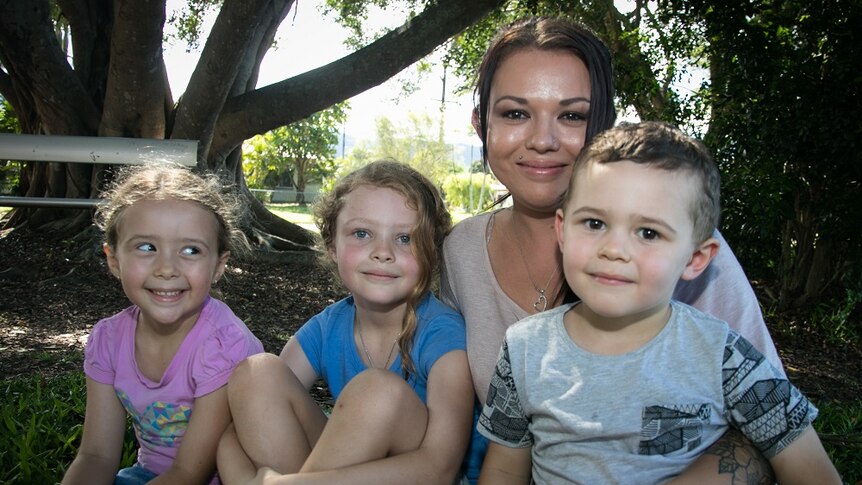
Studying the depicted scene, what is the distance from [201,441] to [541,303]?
41.7 inches

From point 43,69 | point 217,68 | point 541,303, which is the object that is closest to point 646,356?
point 541,303

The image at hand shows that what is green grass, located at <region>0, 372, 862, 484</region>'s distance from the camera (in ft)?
8.73

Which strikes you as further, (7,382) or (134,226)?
(7,382)

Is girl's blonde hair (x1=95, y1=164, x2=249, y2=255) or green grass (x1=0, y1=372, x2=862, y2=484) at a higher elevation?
girl's blonde hair (x1=95, y1=164, x2=249, y2=255)

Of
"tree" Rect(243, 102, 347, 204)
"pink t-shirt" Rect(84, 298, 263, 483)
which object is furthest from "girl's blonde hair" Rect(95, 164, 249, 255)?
"tree" Rect(243, 102, 347, 204)

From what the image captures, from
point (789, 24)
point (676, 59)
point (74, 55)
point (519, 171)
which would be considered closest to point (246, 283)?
point (74, 55)

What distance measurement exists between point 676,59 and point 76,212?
6911mm

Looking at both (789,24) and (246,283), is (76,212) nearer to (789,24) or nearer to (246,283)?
(246,283)

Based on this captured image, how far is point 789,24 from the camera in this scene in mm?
5887

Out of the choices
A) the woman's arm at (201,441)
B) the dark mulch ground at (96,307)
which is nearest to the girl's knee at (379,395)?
the woman's arm at (201,441)

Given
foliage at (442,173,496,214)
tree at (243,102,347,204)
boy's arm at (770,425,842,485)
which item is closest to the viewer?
boy's arm at (770,425,842,485)

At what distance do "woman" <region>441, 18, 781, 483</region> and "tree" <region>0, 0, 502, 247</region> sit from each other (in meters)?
4.41

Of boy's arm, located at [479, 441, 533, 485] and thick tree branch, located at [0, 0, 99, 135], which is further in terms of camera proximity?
thick tree branch, located at [0, 0, 99, 135]

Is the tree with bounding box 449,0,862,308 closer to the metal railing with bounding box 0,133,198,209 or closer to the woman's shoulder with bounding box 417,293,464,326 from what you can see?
the metal railing with bounding box 0,133,198,209
